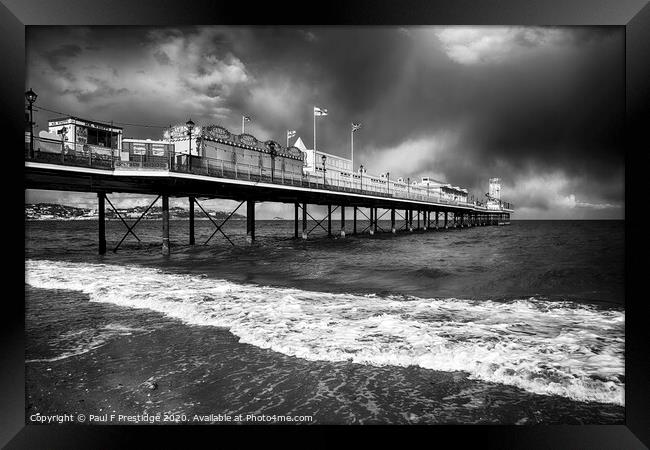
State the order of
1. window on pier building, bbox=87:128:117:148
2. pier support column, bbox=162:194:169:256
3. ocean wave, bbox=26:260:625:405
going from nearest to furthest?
ocean wave, bbox=26:260:625:405 → window on pier building, bbox=87:128:117:148 → pier support column, bbox=162:194:169:256

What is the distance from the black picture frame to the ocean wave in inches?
34.0

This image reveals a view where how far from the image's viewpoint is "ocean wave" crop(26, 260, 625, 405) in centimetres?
409

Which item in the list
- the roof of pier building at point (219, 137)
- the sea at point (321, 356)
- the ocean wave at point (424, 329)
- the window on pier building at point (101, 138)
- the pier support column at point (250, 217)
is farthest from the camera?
the pier support column at point (250, 217)

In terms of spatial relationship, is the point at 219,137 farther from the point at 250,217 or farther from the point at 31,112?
the point at 31,112

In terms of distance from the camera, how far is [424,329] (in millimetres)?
5609

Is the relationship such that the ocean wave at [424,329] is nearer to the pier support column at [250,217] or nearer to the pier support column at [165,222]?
the pier support column at [165,222]

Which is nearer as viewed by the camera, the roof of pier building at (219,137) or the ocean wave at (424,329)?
the ocean wave at (424,329)

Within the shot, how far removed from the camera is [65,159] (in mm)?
13750

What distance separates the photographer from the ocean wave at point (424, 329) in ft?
13.4

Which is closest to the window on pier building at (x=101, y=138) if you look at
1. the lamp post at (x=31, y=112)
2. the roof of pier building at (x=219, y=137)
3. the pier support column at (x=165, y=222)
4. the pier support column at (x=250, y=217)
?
the pier support column at (x=165, y=222)

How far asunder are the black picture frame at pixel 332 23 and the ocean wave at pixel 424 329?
0.86 m

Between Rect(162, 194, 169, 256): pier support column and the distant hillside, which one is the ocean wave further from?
Rect(162, 194, 169, 256): pier support column

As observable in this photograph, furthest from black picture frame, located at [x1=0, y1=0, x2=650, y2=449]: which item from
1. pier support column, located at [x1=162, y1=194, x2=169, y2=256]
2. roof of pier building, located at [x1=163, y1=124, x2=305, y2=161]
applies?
roof of pier building, located at [x1=163, y1=124, x2=305, y2=161]
